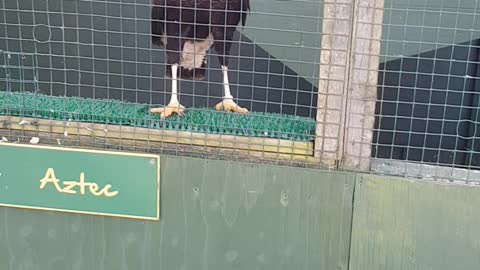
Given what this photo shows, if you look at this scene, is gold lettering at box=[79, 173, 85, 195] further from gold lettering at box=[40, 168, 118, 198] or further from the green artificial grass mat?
the green artificial grass mat

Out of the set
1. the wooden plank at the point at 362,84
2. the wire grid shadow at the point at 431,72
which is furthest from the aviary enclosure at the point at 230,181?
the wire grid shadow at the point at 431,72

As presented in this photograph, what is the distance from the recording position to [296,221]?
6.57 feet

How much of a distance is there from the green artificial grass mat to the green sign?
166 millimetres

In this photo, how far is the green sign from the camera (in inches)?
80.4

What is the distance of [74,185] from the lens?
209 centimetres

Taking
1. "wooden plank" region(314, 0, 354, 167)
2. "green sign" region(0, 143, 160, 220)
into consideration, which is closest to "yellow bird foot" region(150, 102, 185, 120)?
"green sign" region(0, 143, 160, 220)

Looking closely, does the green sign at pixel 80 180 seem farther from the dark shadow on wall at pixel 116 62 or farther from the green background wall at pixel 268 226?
the dark shadow on wall at pixel 116 62

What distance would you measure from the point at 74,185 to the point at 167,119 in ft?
1.38

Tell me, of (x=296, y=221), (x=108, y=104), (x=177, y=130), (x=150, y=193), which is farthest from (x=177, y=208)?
(x=108, y=104)

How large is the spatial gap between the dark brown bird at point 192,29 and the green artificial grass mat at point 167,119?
0.06 m

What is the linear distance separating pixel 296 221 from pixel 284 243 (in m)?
0.09

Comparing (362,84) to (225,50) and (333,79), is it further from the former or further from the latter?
(225,50)

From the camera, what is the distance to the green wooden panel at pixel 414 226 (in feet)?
6.26

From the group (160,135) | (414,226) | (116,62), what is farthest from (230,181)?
(116,62)
